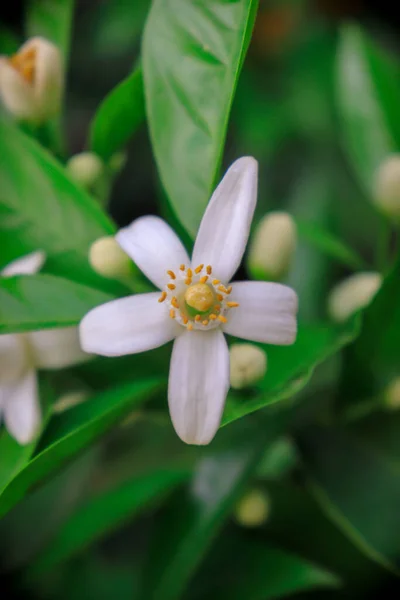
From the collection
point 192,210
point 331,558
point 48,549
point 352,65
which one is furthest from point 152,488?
point 352,65

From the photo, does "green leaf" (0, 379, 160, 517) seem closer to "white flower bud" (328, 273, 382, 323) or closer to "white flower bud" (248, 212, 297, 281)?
"white flower bud" (248, 212, 297, 281)

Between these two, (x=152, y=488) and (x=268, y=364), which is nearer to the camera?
(x=268, y=364)

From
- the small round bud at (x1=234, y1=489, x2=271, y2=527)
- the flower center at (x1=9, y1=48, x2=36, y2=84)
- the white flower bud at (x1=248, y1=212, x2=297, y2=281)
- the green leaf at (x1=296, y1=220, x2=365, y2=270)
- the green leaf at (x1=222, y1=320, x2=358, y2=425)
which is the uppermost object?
the flower center at (x1=9, y1=48, x2=36, y2=84)

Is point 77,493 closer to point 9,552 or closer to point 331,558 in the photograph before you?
point 9,552

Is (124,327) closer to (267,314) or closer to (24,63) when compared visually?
(267,314)

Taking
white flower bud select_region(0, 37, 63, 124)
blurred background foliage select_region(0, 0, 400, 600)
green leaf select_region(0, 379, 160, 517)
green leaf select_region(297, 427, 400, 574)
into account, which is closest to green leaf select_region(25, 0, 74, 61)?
blurred background foliage select_region(0, 0, 400, 600)

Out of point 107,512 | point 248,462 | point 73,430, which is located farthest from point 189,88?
point 107,512
